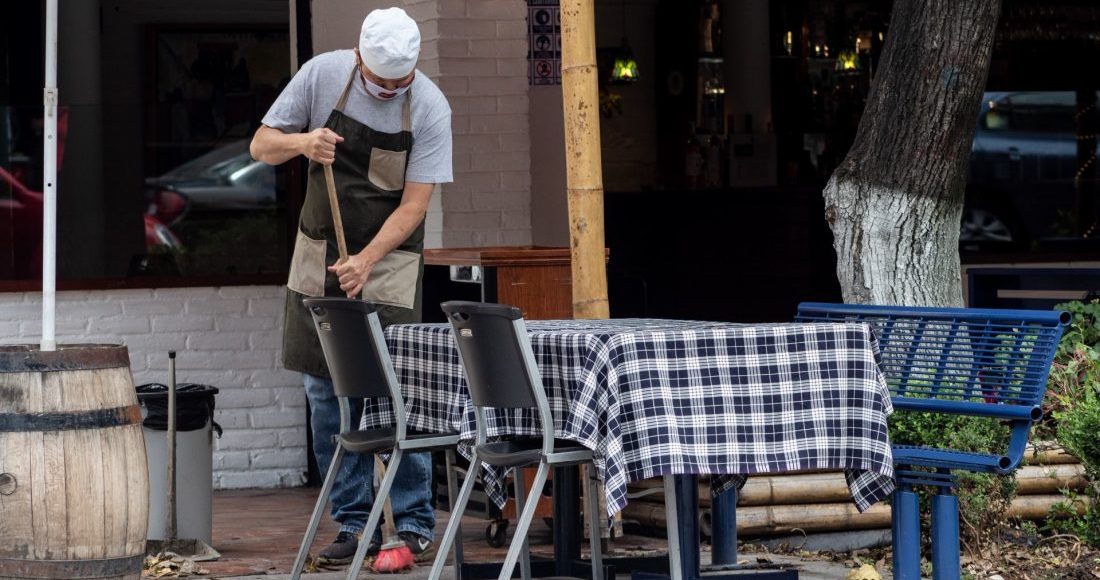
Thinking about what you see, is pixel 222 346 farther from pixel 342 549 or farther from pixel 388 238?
pixel 388 238

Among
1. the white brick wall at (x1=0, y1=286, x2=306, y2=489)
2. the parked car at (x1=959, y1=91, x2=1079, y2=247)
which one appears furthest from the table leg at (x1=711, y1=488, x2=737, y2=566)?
the parked car at (x1=959, y1=91, x2=1079, y2=247)

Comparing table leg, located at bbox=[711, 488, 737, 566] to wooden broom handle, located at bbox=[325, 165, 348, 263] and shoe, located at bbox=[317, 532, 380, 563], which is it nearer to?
shoe, located at bbox=[317, 532, 380, 563]

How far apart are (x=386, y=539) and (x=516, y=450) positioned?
134 cm

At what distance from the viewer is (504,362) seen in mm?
4352

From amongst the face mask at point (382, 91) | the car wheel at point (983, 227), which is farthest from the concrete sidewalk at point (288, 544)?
the car wheel at point (983, 227)

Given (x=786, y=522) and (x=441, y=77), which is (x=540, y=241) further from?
(x=786, y=522)

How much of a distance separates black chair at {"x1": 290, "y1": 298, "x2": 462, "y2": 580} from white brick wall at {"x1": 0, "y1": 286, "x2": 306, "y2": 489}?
2638 mm

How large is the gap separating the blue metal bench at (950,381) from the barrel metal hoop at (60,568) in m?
2.08

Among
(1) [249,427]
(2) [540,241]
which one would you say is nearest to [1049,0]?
(2) [540,241]

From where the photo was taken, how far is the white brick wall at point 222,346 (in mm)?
7645

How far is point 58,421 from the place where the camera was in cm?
450

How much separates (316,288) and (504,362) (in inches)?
57.5

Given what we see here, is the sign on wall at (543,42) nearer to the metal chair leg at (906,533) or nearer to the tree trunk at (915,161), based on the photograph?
the tree trunk at (915,161)

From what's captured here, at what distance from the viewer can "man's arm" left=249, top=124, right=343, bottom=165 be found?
5.39 meters
